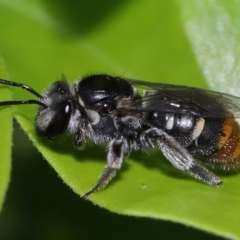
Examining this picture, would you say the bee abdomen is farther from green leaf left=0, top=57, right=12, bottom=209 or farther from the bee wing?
green leaf left=0, top=57, right=12, bottom=209

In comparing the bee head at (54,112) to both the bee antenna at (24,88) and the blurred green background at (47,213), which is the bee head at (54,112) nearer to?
the bee antenna at (24,88)

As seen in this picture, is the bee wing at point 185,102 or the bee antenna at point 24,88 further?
the bee wing at point 185,102

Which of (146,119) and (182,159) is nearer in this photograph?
(182,159)

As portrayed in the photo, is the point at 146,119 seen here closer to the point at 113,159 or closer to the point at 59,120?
the point at 113,159

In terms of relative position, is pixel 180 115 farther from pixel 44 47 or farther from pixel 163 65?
pixel 44 47

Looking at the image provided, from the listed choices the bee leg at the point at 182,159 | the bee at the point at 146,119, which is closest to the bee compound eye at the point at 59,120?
the bee at the point at 146,119

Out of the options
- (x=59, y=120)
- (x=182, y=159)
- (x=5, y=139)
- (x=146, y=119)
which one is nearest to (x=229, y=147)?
(x=182, y=159)
